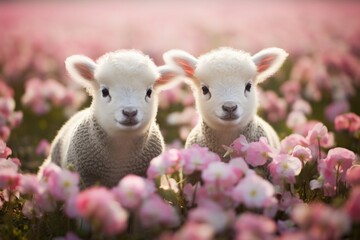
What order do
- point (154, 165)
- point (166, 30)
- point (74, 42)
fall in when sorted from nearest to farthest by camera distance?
point (154, 165)
point (74, 42)
point (166, 30)

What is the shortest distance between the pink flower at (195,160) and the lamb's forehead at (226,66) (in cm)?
96

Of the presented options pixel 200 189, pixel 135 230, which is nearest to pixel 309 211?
pixel 200 189

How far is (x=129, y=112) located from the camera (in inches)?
137

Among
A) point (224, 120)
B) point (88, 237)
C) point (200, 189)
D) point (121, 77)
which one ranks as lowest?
point (88, 237)

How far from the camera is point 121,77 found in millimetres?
3613

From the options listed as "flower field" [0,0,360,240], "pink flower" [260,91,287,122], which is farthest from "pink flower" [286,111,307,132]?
"pink flower" [260,91,287,122]

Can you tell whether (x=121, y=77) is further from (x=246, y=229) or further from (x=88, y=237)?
(x=246, y=229)

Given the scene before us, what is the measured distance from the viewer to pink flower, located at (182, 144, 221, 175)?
3.01 metres

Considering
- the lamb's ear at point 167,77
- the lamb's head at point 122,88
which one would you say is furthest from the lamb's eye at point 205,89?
the lamb's head at point 122,88

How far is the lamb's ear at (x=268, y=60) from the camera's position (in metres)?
4.22

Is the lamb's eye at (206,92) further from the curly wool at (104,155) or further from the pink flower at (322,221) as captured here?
the pink flower at (322,221)

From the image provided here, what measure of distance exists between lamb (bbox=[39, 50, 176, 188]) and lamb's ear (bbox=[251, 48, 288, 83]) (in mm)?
718

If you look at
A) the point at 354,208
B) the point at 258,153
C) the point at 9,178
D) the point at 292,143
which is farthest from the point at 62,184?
the point at 292,143

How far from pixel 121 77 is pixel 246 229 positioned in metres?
1.63
